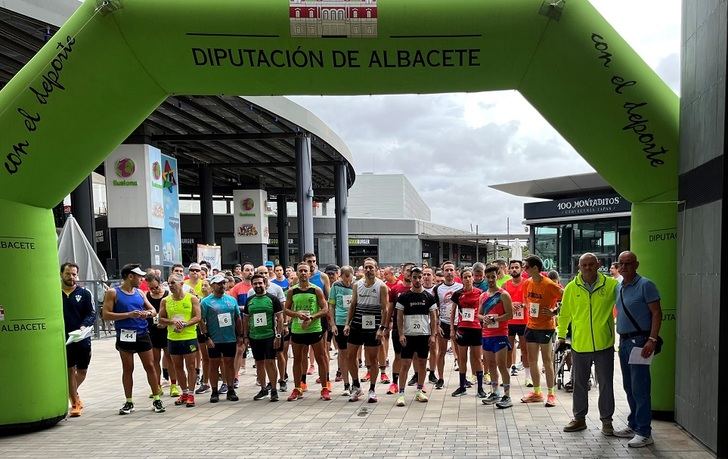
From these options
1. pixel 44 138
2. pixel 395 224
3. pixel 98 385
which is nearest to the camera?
pixel 44 138

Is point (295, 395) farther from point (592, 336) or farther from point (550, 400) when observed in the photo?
point (592, 336)

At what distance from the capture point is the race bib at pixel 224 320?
7879 mm

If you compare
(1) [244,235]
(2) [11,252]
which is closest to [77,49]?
(2) [11,252]

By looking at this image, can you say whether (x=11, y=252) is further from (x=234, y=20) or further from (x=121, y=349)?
(x=234, y=20)

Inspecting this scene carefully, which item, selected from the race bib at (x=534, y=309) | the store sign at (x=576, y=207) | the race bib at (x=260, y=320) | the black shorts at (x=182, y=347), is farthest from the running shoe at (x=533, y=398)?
the store sign at (x=576, y=207)

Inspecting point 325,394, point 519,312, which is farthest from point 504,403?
point 325,394

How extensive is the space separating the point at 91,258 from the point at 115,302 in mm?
8890

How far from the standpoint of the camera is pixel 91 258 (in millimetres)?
15336

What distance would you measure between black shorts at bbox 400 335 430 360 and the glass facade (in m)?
21.5

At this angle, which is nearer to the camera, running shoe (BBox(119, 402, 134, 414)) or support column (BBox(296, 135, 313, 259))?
running shoe (BBox(119, 402, 134, 414))

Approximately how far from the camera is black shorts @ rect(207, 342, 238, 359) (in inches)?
310

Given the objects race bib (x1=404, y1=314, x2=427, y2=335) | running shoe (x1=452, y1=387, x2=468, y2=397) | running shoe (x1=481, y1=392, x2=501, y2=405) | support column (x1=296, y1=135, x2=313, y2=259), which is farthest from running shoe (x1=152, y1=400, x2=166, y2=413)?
support column (x1=296, y1=135, x2=313, y2=259)

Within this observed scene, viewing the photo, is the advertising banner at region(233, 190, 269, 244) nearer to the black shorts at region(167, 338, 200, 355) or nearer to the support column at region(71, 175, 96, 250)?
the support column at region(71, 175, 96, 250)

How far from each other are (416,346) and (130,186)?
16.3m
